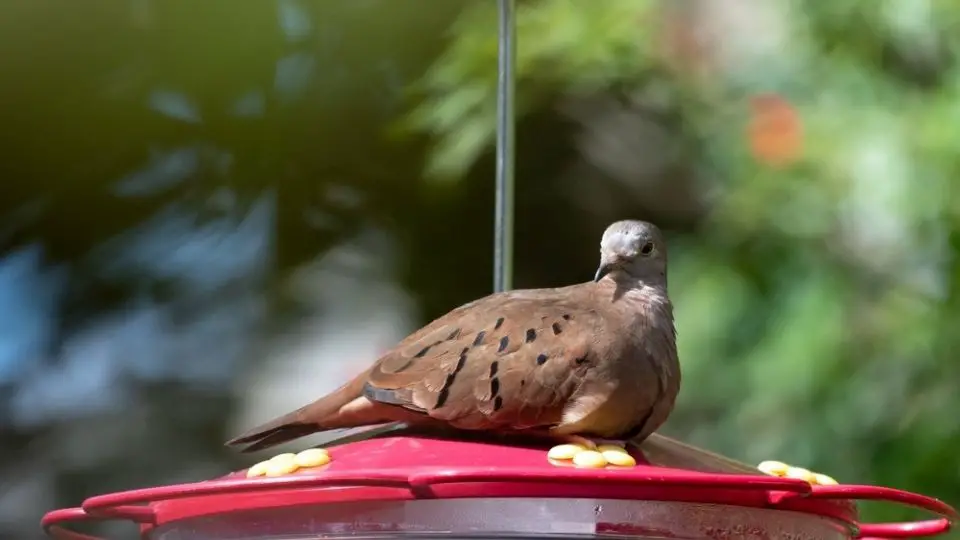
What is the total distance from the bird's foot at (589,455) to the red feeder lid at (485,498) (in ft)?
0.04

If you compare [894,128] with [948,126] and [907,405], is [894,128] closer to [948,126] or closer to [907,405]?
[948,126]

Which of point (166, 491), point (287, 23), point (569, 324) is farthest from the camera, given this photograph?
point (287, 23)

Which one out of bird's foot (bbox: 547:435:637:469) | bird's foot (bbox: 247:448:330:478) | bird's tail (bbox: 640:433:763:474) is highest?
bird's foot (bbox: 547:435:637:469)

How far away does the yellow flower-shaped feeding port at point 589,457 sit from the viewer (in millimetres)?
695

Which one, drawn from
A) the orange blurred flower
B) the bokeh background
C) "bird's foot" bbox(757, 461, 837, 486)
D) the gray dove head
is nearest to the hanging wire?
the gray dove head

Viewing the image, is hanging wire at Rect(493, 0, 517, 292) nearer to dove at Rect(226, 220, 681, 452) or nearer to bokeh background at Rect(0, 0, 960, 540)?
dove at Rect(226, 220, 681, 452)

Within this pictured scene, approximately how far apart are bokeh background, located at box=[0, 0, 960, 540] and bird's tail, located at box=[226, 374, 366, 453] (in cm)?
98

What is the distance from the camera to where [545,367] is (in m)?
0.77

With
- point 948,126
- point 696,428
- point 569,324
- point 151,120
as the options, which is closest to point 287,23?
point 151,120

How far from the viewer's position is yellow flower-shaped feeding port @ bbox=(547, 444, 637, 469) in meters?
0.70

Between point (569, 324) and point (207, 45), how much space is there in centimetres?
138

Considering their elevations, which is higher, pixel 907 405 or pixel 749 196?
pixel 749 196

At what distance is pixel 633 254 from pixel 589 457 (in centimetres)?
22

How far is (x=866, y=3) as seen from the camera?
1938 mm
